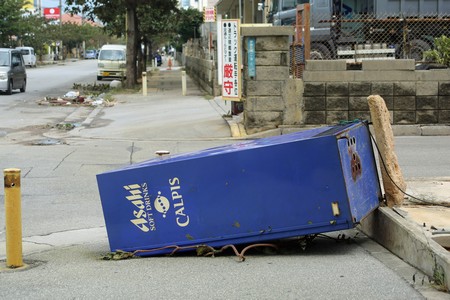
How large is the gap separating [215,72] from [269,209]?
19.2 meters

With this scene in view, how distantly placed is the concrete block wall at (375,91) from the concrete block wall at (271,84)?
0.34m

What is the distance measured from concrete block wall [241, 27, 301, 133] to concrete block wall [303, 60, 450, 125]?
0.34 meters

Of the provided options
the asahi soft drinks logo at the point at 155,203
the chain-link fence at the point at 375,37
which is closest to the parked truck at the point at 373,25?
the chain-link fence at the point at 375,37

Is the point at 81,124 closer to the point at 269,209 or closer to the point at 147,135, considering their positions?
the point at 147,135

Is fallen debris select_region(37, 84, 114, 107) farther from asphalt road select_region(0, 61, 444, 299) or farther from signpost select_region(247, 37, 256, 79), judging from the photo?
asphalt road select_region(0, 61, 444, 299)

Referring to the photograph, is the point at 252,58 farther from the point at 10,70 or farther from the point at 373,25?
the point at 10,70

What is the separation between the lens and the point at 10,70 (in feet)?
96.2

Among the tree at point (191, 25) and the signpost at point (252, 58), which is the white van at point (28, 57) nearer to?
the tree at point (191, 25)

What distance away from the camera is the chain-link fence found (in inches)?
709

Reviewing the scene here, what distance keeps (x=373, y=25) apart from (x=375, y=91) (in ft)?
18.0

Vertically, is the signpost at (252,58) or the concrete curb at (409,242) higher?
the signpost at (252,58)

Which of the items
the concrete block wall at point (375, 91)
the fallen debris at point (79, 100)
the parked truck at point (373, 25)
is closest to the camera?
the concrete block wall at point (375, 91)

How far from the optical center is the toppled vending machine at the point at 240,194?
6.00 m

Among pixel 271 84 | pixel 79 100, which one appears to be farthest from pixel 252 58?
pixel 79 100
